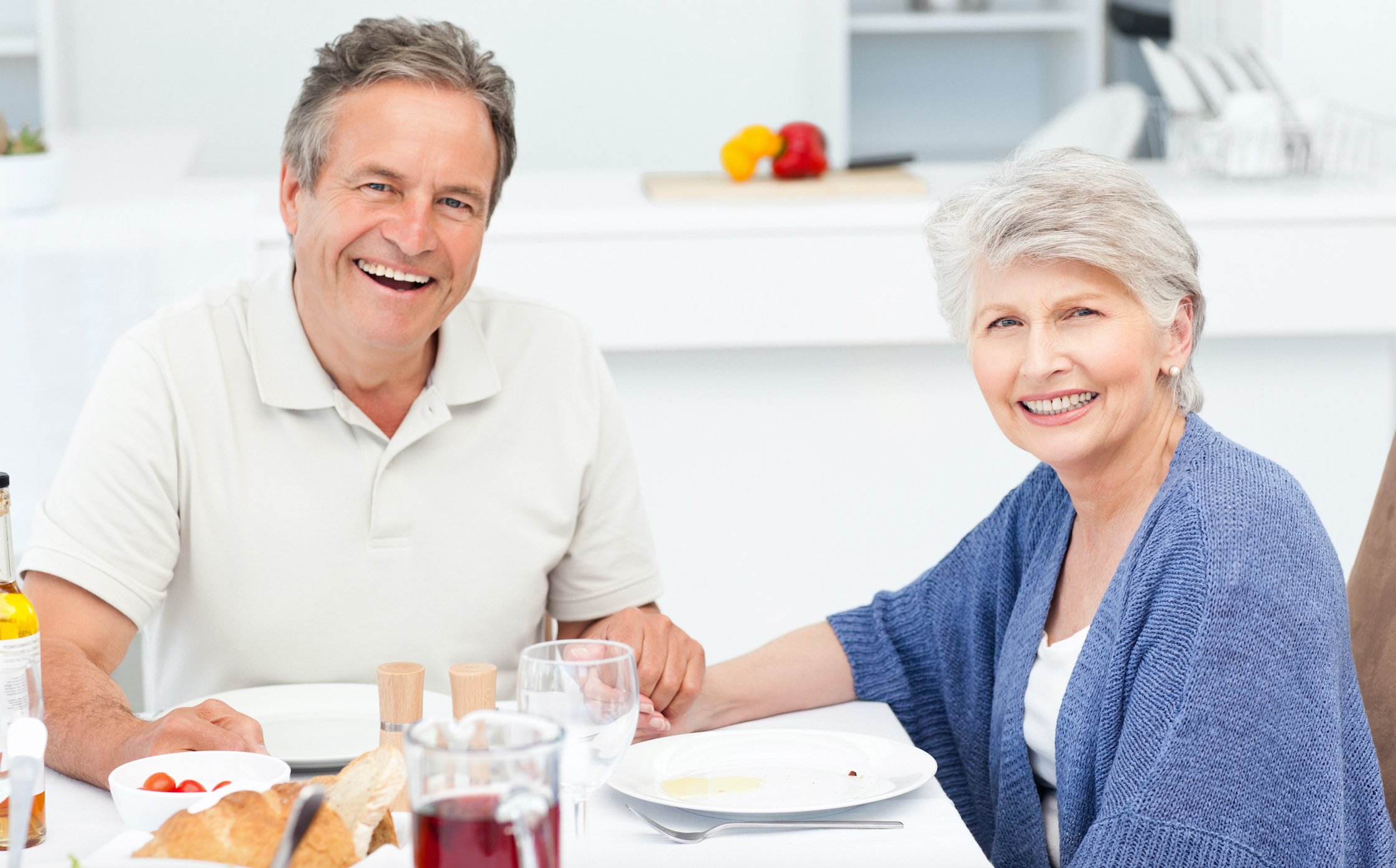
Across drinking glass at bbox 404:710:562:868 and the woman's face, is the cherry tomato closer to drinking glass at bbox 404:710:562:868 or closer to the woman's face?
drinking glass at bbox 404:710:562:868

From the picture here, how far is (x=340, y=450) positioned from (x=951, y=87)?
12.1 feet

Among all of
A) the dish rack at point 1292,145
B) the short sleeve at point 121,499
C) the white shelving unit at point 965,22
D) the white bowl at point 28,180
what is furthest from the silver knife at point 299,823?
the white shelving unit at point 965,22

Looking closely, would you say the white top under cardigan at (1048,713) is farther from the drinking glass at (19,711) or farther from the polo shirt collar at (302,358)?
the drinking glass at (19,711)

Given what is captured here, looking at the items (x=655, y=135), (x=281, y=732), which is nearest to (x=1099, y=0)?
(x=655, y=135)

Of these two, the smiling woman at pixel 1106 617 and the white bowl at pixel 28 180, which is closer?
the smiling woman at pixel 1106 617

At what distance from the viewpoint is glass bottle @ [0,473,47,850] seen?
0.85m

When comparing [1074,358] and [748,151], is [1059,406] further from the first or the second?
[748,151]

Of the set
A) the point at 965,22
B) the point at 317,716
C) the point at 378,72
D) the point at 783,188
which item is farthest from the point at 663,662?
the point at 965,22

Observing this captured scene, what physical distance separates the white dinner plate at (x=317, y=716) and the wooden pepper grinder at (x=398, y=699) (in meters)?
0.11

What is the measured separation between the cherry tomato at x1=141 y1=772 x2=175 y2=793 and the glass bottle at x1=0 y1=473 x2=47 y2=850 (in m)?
0.06

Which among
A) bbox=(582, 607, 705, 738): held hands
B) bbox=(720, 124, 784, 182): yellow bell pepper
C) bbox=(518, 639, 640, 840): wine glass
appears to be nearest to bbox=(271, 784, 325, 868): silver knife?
bbox=(518, 639, 640, 840): wine glass

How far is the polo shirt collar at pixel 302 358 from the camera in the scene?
4.51 ft

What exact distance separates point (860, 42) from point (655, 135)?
74cm

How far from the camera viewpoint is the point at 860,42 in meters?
4.73
